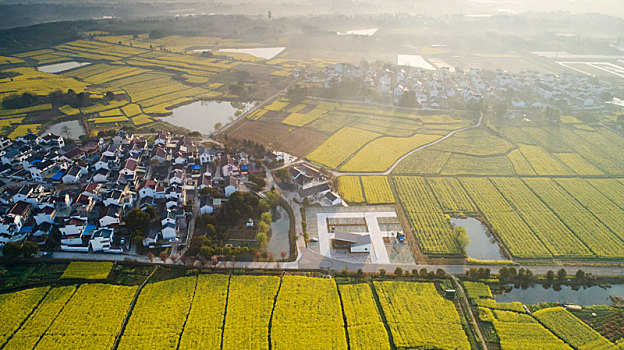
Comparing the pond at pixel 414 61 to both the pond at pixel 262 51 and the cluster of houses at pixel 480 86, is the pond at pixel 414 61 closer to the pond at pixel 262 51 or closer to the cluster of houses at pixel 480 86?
the cluster of houses at pixel 480 86

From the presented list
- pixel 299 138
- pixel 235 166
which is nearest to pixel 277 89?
pixel 299 138

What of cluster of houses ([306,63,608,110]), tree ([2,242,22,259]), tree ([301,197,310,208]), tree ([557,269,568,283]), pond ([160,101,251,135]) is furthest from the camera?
cluster of houses ([306,63,608,110])

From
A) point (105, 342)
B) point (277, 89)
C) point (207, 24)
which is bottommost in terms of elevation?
point (105, 342)

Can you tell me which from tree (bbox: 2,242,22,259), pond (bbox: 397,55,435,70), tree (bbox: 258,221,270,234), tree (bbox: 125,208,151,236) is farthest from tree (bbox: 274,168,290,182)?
pond (bbox: 397,55,435,70)

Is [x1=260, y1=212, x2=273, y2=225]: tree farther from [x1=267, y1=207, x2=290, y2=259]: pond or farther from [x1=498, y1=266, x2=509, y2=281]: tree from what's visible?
[x1=498, y1=266, x2=509, y2=281]: tree

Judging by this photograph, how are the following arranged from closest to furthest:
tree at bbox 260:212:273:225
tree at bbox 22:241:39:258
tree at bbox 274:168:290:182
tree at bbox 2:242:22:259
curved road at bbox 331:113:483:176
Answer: tree at bbox 2:242:22:259
tree at bbox 22:241:39:258
tree at bbox 260:212:273:225
tree at bbox 274:168:290:182
curved road at bbox 331:113:483:176

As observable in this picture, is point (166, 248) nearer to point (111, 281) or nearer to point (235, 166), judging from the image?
point (111, 281)

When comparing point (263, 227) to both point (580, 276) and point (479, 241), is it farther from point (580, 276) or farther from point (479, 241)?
point (580, 276)

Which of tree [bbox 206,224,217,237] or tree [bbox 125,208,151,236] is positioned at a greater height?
tree [bbox 125,208,151,236]
